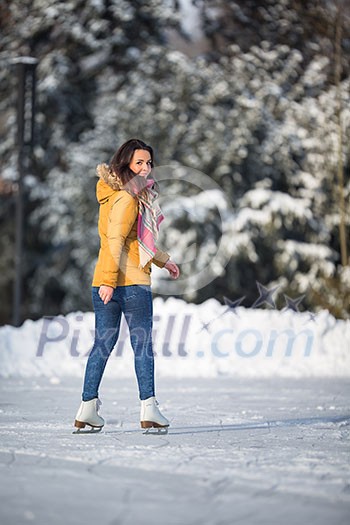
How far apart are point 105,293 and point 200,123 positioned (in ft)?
60.1

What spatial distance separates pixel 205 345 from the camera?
11.0 meters

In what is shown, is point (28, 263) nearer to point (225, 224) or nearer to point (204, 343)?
point (225, 224)

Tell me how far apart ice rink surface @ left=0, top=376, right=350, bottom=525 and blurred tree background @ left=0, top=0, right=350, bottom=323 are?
44.8ft

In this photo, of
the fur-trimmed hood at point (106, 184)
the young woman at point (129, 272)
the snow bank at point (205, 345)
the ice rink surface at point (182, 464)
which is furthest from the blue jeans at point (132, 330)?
the snow bank at point (205, 345)

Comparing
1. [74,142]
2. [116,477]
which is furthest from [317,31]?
[116,477]

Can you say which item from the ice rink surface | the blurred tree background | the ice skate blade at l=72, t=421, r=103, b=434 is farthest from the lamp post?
the ice skate blade at l=72, t=421, r=103, b=434

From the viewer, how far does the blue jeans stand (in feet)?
17.4

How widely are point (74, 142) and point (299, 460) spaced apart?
2109 cm

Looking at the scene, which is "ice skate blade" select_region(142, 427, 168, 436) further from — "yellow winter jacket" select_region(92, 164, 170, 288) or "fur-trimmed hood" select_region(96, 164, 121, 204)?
"fur-trimmed hood" select_region(96, 164, 121, 204)

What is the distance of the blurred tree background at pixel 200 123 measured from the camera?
2202 centimetres

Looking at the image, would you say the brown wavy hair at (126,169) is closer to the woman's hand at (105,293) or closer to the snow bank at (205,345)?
the woman's hand at (105,293)

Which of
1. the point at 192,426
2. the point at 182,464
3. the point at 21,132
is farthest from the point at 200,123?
the point at 182,464

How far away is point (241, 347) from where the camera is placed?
1097cm

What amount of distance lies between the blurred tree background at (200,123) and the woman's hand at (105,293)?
15180 mm
